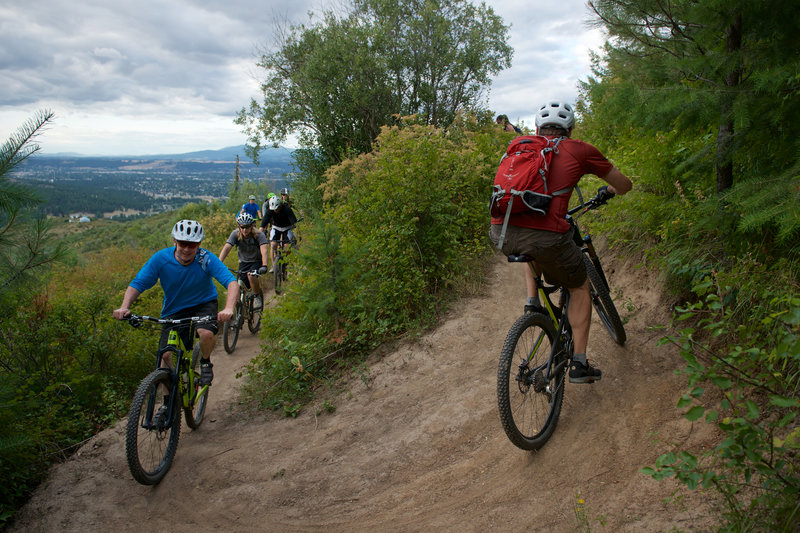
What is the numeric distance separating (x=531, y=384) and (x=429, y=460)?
133 centimetres

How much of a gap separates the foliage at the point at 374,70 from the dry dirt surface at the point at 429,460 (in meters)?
13.8

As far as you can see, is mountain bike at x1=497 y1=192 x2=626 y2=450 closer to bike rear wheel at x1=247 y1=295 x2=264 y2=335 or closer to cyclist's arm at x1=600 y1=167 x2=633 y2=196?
cyclist's arm at x1=600 y1=167 x2=633 y2=196

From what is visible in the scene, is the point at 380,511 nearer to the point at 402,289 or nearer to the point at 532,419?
→ the point at 532,419

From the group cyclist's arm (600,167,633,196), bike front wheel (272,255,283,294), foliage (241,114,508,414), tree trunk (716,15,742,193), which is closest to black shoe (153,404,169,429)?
foliage (241,114,508,414)

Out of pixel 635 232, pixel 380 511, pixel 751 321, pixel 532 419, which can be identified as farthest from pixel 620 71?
pixel 380 511

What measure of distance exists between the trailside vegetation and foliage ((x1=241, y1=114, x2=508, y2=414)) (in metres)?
3.16

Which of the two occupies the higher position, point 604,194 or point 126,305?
point 604,194

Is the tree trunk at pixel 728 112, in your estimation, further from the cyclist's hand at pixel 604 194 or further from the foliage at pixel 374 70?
the foliage at pixel 374 70

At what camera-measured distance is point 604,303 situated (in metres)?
4.71

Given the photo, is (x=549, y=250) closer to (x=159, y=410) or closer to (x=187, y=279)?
(x=187, y=279)

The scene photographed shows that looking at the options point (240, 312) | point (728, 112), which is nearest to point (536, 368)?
point (728, 112)

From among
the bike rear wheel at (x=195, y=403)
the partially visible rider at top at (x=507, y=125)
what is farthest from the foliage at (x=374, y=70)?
the bike rear wheel at (x=195, y=403)

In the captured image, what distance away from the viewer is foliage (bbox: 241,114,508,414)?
275 inches

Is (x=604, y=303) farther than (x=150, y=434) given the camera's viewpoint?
No
